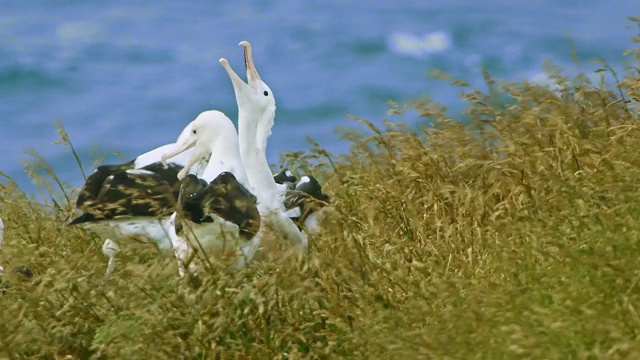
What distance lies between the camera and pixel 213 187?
20.7ft

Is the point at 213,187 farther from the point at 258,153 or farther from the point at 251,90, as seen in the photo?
the point at 251,90

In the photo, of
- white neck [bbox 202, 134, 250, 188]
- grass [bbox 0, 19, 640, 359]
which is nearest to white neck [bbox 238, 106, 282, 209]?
white neck [bbox 202, 134, 250, 188]

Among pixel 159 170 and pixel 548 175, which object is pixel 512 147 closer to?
pixel 548 175

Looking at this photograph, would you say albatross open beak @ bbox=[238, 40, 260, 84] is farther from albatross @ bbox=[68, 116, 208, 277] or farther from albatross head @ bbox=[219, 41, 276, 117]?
albatross @ bbox=[68, 116, 208, 277]

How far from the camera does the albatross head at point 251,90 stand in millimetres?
7457

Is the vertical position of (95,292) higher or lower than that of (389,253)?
higher

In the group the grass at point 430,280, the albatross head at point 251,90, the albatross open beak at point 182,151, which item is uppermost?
the albatross head at point 251,90

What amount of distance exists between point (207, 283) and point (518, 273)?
115 cm

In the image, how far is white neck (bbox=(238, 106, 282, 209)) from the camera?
23.5 ft

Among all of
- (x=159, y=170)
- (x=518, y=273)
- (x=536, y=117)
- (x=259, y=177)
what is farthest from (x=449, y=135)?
(x=518, y=273)

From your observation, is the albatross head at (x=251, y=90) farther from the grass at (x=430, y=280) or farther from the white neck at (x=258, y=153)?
the grass at (x=430, y=280)

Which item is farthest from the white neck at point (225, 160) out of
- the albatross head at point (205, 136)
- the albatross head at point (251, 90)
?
the albatross head at point (251, 90)

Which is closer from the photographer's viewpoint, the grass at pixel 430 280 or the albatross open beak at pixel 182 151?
the grass at pixel 430 280

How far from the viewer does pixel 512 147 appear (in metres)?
6.07
